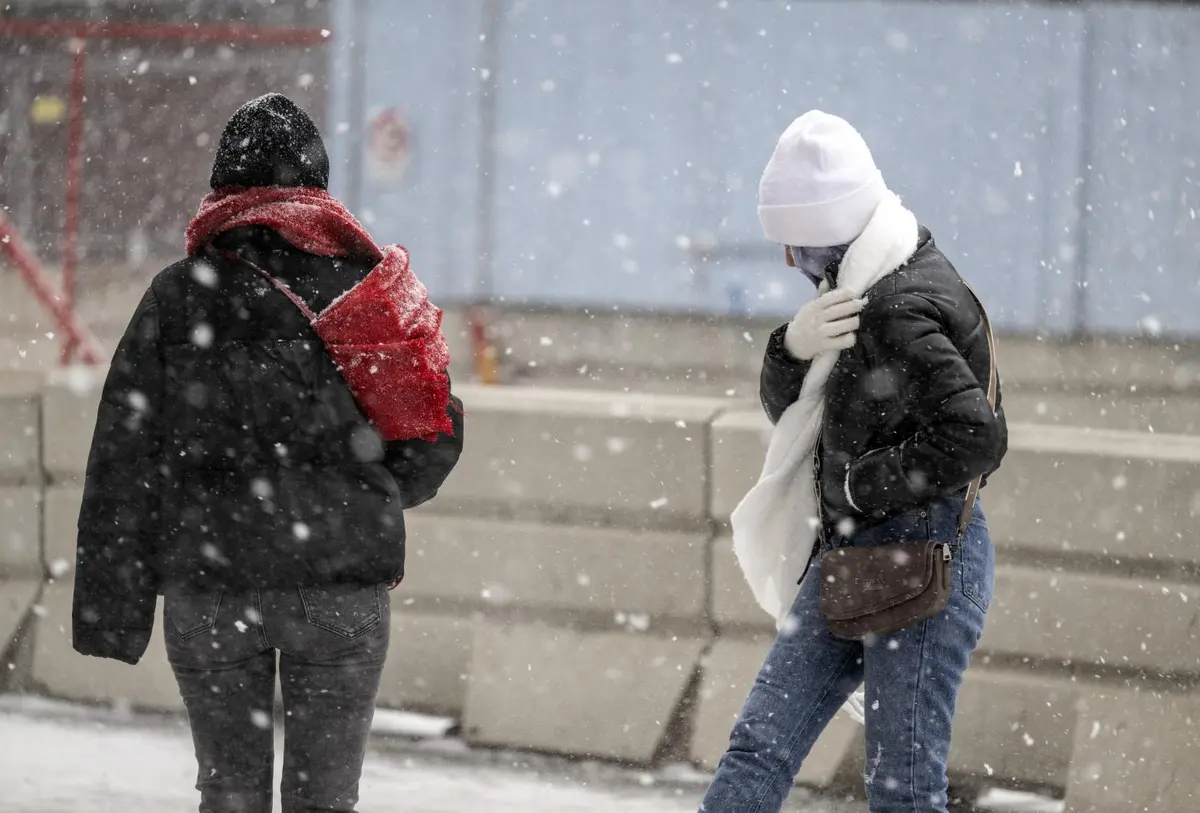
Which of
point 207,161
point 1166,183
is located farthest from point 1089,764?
point 207,161

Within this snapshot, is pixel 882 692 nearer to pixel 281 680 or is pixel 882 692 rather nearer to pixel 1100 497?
pixel 281 680

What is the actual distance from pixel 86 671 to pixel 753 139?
409 cm

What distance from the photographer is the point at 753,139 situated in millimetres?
7539

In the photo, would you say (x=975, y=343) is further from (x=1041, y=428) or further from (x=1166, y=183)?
(x=1166, y=183)

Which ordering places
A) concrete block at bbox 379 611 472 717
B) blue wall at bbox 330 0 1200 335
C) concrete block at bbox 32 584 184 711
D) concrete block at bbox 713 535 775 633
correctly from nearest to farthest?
concrete block at bbox 713 535 775 633
concrete block at bbox 379 611 472 717
concrete block at bbox 32 584 184 711
blue wall at bbox 330 0 1200 335

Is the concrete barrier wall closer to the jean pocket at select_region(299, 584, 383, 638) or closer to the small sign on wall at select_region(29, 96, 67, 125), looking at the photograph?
the jean pocket at select_region(299, 584, 383, 638)

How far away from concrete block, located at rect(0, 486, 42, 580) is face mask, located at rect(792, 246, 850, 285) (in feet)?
12.3

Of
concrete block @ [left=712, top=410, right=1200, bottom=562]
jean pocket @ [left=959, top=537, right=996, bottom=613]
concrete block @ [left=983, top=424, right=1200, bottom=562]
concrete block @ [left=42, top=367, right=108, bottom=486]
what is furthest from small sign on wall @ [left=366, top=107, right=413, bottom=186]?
jean pocket @ [left=959, top=537, right=996, bottom=613]

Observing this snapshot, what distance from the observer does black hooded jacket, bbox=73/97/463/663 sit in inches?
104

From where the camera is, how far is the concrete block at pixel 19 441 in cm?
571

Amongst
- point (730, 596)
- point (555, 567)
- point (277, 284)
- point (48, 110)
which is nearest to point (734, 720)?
point (730, 596)

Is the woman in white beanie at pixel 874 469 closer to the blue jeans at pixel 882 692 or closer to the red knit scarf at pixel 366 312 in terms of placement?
the blue jeans at pixel 882 692

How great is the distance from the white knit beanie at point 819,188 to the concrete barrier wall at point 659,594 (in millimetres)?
2055

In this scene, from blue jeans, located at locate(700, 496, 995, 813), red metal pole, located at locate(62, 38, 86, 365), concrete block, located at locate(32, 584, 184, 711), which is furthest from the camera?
red metal pole, located at locate(62, 38, 86, 365)
